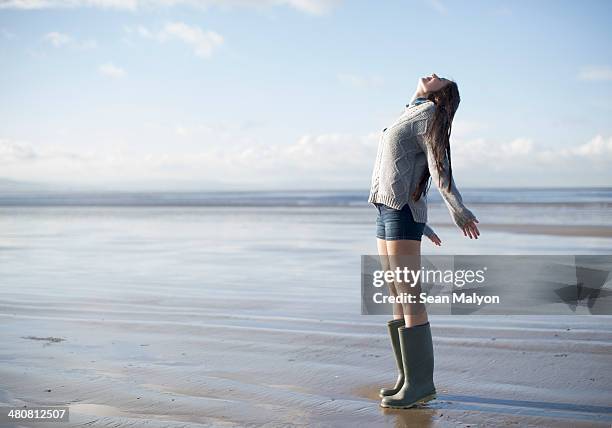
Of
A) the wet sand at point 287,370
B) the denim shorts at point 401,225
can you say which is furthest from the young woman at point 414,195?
the wet sand at point 287,370

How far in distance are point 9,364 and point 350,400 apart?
2546mm

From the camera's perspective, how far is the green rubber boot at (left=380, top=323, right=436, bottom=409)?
404 centimetres

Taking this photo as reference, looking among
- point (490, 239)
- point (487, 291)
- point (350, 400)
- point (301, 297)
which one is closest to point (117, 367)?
point (350, 400)

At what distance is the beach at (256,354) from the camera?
3986 mm

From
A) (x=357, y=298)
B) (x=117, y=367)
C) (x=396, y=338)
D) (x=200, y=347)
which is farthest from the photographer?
(x=357, y=298)

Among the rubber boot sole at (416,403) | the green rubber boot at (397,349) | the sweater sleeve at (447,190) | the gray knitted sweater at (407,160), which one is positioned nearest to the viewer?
the sweater sleeve at (447,190)

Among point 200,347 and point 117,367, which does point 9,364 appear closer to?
point 117,367

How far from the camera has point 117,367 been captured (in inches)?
193

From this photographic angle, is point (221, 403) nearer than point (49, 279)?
Yes

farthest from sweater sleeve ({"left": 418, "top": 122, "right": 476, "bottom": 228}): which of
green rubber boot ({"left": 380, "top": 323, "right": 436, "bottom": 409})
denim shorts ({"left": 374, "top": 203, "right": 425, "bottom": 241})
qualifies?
green rubber boot ({"left": 380, "top": 323, "right": 436, "bottom": 409})

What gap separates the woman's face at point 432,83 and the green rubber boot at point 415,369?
141 centimetres

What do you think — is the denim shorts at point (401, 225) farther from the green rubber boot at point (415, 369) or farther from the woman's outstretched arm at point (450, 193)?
the green rubber boot at point (415, 369)

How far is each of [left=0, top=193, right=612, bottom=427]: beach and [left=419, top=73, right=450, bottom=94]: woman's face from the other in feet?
6.16

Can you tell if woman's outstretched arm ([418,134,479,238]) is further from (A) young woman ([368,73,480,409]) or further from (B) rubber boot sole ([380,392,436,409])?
(B) rubber boot sole ([380,392,436,409])
